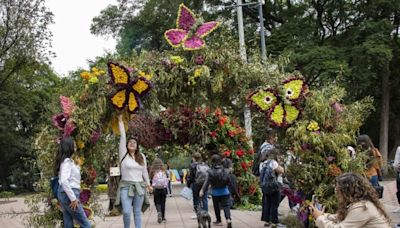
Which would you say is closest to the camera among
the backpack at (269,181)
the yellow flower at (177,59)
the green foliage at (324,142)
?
the green foliage at (324,142)

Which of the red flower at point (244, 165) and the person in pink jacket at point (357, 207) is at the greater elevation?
the person in pink jacket at point (357, 207)

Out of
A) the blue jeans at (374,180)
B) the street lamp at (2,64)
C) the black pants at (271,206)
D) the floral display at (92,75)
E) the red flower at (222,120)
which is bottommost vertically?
the black pants at (271,206)

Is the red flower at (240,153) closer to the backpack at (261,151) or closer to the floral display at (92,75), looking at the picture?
the backpack at (261,151)

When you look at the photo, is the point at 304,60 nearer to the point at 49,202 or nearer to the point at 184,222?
the point at 184,222

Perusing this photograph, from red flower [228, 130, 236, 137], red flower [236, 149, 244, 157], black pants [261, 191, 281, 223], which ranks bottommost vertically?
black pants [261, 191, 281, 223]

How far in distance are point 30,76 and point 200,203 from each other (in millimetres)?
29859

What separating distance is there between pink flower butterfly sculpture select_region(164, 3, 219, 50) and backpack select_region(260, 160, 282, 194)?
9.44ft

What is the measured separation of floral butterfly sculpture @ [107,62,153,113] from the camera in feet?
22.5

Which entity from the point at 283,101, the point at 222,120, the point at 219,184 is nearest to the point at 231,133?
the point at 222,120

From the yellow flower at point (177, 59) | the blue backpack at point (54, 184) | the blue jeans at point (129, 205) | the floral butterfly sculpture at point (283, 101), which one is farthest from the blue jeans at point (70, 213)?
the floral butterfly sculpture at point (283, 101)

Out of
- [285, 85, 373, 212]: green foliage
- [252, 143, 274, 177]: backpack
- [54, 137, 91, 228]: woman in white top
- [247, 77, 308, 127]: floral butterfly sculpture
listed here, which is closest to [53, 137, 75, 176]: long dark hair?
[54, 137, 91, 228]: woman in white top

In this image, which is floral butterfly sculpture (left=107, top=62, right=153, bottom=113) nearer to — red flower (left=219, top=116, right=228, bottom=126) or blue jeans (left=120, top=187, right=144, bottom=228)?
blue jeans (left=120, top=187, right=144, bottom=228)

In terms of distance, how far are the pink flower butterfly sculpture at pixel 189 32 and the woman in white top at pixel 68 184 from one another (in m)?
2.21

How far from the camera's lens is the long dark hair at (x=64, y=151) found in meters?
6.22
